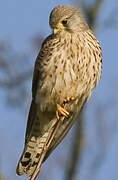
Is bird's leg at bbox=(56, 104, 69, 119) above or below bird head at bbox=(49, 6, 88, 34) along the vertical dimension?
below

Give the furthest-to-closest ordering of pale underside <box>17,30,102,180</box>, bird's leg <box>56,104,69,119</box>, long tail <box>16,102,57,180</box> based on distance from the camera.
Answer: long tail <box>16,102,57,180</box> < pale underside <box>17,30,102,180</box> < bird's leg <box>56,104,69,119</box>

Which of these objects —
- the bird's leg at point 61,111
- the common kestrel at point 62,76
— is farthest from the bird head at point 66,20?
the bird's leg at point 61,111

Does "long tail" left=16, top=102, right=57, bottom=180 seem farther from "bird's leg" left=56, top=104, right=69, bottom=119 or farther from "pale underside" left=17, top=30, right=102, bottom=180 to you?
"bird's leg" left=56, top=104, right=69, bottom=119

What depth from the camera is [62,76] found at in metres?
7.69

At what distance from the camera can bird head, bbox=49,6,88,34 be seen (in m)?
7.78

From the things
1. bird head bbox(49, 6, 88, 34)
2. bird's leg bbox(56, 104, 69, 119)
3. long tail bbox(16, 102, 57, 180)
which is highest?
bird head bbox(49, 6, 88, 34)

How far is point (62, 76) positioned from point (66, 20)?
1.95ft

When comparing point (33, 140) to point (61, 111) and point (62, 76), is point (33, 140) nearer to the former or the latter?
point (61, 111)

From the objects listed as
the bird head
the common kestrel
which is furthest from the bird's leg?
the bird head

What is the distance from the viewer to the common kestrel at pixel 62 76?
7.72 metres

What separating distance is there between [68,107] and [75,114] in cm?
16

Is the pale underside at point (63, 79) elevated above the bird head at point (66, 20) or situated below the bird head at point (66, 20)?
below

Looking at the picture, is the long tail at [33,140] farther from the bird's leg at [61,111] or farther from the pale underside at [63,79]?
the bird's leg at [61,111]

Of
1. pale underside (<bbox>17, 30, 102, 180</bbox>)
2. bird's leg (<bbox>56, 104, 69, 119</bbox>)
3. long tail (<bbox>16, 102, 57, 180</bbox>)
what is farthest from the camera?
long tail (<bbox>16, 102, 57, 180</bbox>)
